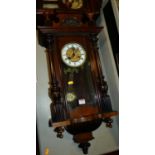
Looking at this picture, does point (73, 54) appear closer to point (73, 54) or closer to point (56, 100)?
point (73, 54)

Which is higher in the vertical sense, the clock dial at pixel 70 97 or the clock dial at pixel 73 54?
the clock dial at pixel 73 54

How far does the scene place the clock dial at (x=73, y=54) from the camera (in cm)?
126

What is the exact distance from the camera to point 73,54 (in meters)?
1.29

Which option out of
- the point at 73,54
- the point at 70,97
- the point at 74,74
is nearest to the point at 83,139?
the point at 70,97

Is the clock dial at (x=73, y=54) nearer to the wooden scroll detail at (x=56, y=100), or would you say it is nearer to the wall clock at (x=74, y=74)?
the wall clock at (x=74, y=74)

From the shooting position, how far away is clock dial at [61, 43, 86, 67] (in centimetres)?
126

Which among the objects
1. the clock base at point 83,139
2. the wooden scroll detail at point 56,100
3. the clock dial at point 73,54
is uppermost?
the clock dial at point 73,54

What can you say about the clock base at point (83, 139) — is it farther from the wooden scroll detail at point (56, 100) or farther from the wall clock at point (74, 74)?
the wooden scroll detail at point (56, 100)

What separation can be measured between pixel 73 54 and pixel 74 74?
17 centimetres

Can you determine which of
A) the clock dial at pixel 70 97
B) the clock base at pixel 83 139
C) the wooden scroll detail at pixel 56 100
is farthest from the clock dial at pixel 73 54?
the clock base at pixel 83 139

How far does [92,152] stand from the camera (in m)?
1.39

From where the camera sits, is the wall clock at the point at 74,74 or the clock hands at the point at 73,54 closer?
the wall clock at the point at 74,74
